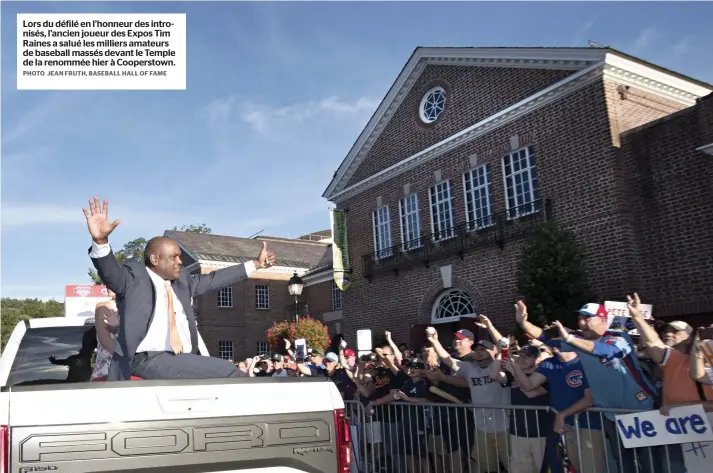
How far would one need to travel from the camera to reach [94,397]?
120 inches

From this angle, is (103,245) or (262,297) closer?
(103,245)

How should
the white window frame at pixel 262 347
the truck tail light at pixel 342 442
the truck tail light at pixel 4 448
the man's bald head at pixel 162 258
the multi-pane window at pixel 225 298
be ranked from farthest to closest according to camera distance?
the white window frame at pixel 262 347 → the multi-pane window at pixel 225 298 → the man's bald head at pixel 162 258 → the truck tail light at pixel 342 442 → the truck tail light at pixel 4 448

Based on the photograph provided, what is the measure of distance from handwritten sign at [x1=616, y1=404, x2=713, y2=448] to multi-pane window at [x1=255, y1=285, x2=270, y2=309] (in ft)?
108

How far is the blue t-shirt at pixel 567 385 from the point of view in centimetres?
564

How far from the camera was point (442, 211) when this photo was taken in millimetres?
19156

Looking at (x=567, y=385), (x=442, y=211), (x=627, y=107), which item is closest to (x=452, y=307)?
(x=442, y=211)

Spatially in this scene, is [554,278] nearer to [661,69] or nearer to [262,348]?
[661,69]

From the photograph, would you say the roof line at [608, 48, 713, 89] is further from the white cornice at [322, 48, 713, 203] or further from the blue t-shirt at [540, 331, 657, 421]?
the blue t-shirt at [540, 331, 657, 421]

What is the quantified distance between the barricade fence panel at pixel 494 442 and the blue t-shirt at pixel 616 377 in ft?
0.67

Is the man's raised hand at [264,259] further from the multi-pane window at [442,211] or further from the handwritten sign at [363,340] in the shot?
the multi-pane window at [442,211]

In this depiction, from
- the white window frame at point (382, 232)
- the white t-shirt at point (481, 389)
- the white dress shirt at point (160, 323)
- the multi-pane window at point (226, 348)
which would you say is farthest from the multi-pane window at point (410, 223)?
the multi-pane window at point (226, 348)

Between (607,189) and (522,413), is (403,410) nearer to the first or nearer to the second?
(522,413)

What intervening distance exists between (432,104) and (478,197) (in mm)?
4002

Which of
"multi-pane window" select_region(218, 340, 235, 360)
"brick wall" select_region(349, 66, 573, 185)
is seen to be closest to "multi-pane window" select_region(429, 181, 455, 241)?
"brick wall" select_region(349, 66, 573, 185)
